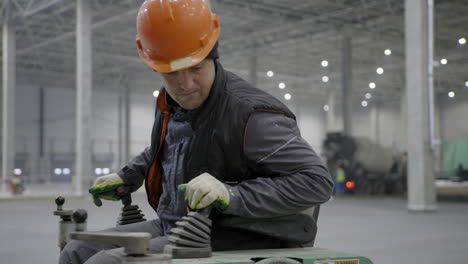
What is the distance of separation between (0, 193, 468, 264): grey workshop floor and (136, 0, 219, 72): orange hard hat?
14.1 feet

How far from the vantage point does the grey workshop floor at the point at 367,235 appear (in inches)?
238

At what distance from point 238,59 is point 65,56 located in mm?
9957

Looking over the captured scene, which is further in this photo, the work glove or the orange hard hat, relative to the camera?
the orange hard hat

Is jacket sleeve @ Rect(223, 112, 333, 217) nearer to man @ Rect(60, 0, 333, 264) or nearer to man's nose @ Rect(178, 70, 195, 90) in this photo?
man @ Rect(60, 0, 333, 264)

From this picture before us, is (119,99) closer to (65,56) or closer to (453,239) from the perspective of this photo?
(65,56)

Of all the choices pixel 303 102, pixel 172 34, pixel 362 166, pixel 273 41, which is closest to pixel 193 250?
pixel 172 34

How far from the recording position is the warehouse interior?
9.79m

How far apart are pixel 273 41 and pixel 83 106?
10537 mm

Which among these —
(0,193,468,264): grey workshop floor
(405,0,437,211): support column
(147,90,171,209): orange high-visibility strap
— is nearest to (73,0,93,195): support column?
(0,193,468,264): grey workshop floor

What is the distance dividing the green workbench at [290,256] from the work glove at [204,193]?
16cm

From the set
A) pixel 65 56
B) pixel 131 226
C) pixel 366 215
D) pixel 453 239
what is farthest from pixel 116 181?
pixel 65 56

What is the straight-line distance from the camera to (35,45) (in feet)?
91.7

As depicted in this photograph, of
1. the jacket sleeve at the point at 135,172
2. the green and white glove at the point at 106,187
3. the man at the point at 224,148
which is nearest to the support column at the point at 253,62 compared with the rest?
the jacket sleeve at the point at 135,172

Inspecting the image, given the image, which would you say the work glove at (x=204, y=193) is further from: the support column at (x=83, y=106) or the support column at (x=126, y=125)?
the support column at (x=126, y=125)
